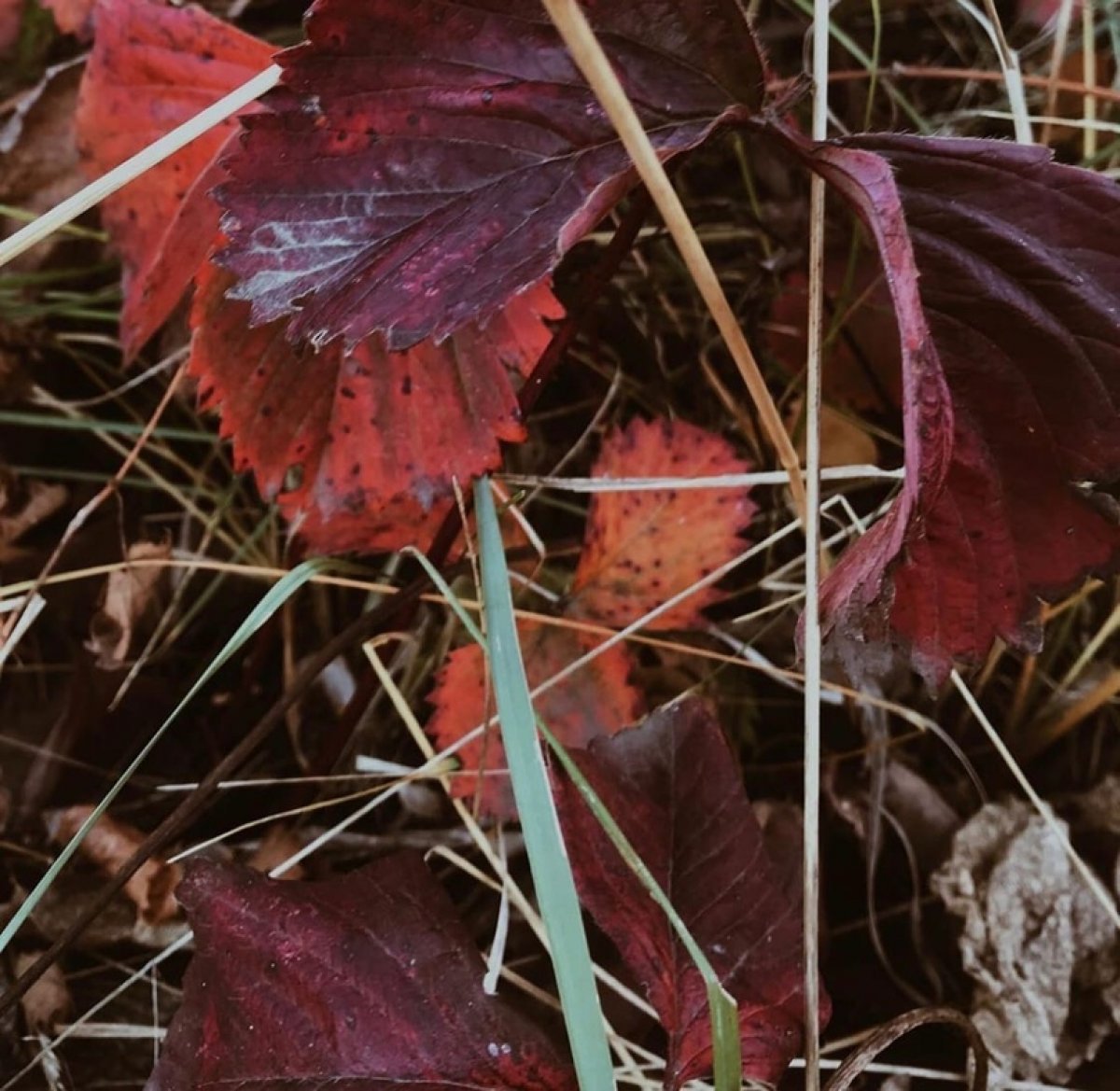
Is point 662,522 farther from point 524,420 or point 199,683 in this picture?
point 199,683

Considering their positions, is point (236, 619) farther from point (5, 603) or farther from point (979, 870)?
point (979, 870)

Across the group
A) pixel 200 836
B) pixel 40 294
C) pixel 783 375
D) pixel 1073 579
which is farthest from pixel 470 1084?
pixel 40 294

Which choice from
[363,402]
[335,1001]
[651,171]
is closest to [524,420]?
[363,402]

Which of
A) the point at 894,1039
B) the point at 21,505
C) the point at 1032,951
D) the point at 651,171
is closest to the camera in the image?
the point at 651,171

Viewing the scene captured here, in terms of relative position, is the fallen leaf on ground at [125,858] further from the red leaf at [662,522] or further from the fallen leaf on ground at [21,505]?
the red leaf at [662,522]

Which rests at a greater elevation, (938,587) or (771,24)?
(771,24)

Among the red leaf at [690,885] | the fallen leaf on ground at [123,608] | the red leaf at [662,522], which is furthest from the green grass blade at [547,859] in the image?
the fallen leaf on ground at [123,608]

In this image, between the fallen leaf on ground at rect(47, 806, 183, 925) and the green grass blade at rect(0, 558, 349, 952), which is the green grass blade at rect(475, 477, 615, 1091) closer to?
the green grass blade at rect(0, 558, 349, 952)
